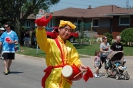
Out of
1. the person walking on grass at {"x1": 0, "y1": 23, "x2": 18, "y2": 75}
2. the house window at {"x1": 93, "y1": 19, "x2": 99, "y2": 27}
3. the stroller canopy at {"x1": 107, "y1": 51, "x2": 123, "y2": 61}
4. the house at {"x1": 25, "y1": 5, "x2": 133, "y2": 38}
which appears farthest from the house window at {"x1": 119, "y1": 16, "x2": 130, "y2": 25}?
the person walking on grass at {"x1": 0, "y1": 23, "x2": 18, "y2": 75}

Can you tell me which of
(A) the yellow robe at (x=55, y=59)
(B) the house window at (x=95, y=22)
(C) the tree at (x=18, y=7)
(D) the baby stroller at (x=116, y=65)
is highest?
(C) the tree at (x=18, y=7)

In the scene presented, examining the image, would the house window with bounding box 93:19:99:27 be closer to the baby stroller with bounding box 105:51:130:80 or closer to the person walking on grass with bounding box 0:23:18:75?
the baby stroller with bounding box 105:51:130:80

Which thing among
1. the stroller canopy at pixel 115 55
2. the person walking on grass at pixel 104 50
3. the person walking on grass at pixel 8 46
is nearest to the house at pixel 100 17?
the person walking on grass at pixel 104 50

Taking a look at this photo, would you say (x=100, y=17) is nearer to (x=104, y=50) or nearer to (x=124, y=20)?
(x=124, y=20)

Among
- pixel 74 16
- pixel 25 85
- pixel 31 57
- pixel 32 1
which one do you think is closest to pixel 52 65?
pixel 25 85

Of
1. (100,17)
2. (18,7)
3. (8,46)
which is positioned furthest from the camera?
(100,17)

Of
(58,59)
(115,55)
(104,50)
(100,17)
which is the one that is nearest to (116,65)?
(115,55)

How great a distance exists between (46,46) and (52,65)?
1.15 ft

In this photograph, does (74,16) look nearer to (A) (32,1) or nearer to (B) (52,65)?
(A) (32,1)

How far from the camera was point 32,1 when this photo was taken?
2506 centimetres

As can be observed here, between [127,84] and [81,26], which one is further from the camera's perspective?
[81,26]

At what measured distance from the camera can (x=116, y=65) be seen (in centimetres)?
1048

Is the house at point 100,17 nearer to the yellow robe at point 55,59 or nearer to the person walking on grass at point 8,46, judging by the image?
the person walking on grass at point 8,46

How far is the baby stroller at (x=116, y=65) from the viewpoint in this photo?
1038 cm
